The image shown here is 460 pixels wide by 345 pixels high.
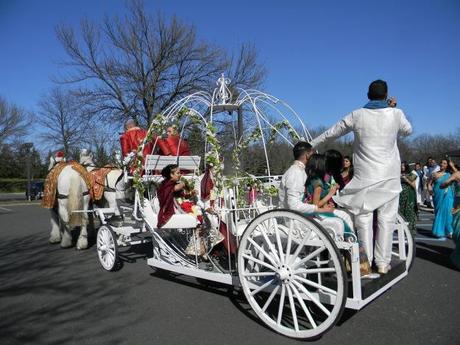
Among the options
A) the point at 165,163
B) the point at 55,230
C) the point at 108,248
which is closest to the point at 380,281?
the point at 165,163

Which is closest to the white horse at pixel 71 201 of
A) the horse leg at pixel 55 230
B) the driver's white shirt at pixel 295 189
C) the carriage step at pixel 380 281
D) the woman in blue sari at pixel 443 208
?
the horse leg at pixel 55 230

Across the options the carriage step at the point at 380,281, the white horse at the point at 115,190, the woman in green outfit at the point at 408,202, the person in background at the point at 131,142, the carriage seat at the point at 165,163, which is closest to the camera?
the carriage step at the point at 380,281

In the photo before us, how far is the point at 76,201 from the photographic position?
7.25m

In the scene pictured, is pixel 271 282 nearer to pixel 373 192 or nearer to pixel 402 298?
pixel 373 192

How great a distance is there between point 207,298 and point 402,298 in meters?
2.19

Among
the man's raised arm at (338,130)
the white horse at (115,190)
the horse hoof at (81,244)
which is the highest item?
the man's raised arm at (338,130)

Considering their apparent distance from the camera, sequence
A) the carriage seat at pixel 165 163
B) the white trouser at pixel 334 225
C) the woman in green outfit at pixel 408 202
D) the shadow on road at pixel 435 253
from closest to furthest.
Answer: the white trouser at pixel 334 225 < the carriage seat at pixel 165 163 < the shadow on road at pixel 435 253 < the woman in green outfit at pixel 408 202

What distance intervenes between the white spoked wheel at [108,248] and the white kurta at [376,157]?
365 centimetres

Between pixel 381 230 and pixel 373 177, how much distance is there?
502mm

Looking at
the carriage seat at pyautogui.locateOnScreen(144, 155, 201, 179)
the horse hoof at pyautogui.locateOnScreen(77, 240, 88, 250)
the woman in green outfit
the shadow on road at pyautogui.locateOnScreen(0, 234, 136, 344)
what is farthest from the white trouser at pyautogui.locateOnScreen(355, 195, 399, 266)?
the horse hoof at pyautogui.locateOnScreen(77, 240, 88, 250)

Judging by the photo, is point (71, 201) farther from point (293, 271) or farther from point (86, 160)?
point (293, 271)

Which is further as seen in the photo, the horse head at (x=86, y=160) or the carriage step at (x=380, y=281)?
the horse head at (x=86, y=160)

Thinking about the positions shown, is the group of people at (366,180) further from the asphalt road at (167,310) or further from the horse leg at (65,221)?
the horse leg at (65,221)

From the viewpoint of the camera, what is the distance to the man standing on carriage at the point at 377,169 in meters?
3.55
